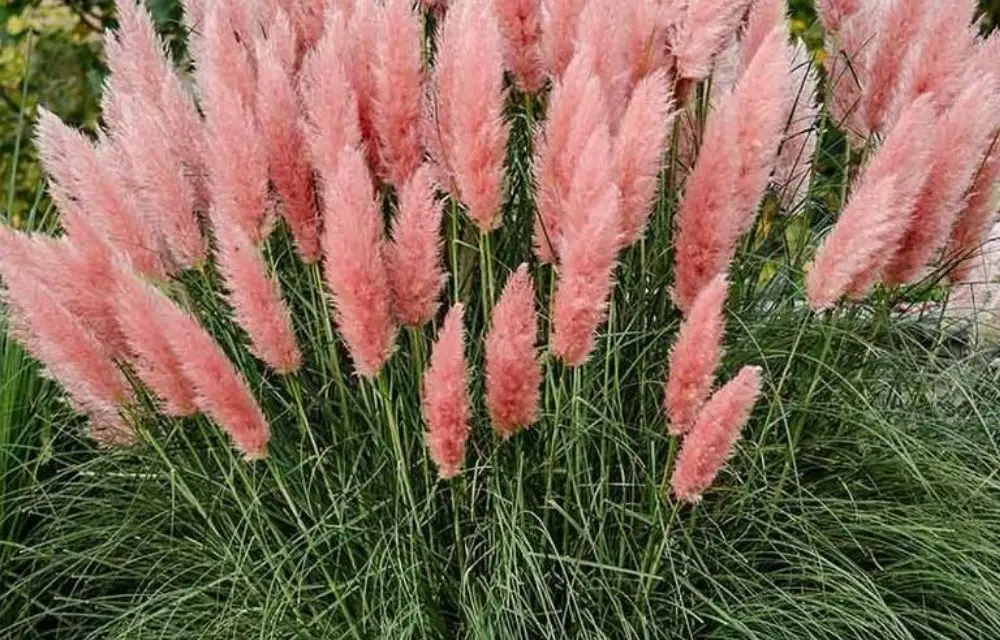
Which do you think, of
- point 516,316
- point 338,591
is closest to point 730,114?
point 516,316

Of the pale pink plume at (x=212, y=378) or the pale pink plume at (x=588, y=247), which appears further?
the pale pink plume at (x=212, y=378)

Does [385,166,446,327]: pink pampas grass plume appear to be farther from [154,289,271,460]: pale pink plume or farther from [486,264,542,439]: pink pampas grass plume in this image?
[154,289,271,460]: pale pink plume

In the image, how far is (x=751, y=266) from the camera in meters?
3.22

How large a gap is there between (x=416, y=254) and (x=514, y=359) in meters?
0.24

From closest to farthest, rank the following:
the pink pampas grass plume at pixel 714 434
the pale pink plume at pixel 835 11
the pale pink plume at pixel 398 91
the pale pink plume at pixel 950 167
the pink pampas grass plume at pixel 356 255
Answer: the pink pampas grass plume at pixel 714 434 < the pink pampas grass plume at pixel 356 255 < the pale pink plume at pixel 398 91 < the pale pink plume at pixel 950 167 < the pale pink plume at pixel 835 11

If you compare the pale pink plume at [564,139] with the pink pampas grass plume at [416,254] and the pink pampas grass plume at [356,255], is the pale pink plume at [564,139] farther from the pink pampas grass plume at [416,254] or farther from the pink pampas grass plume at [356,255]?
the pink pampas grass plume at [356,255]

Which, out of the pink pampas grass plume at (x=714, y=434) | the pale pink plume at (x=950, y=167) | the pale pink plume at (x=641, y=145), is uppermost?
the pale pink plume at (x=641, y=145)

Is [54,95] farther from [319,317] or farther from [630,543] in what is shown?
[630,543]

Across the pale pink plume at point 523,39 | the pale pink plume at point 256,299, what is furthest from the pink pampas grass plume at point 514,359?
the pale pink plume at point 523,39

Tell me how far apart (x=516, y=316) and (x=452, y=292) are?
2.05 ft

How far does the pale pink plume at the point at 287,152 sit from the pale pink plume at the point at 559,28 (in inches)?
17.7

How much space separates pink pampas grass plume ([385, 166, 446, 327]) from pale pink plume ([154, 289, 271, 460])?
296 mm

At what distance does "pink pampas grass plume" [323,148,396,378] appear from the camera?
2555 mm

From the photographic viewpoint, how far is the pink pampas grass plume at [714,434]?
2.43m
